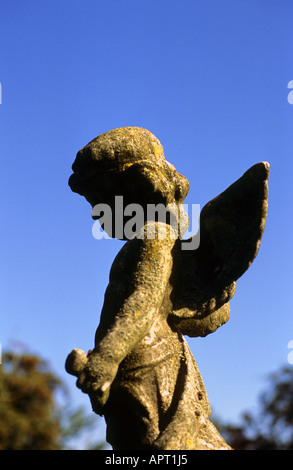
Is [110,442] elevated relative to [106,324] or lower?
lower

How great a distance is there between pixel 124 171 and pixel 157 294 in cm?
93

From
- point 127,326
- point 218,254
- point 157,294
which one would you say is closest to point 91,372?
point 127,326

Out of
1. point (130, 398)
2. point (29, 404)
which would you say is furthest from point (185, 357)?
point (29, 404)

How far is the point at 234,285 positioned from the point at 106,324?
39.2 inches

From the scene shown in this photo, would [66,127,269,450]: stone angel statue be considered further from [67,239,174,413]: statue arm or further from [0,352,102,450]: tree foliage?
[0,352,102,450]: tree foliage

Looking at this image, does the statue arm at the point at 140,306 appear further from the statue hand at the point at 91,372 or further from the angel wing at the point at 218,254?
the angel wing at the point at 218,254

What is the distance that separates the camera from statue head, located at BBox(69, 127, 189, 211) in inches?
149

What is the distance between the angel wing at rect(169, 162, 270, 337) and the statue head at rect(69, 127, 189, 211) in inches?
15.0

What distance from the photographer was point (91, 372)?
3016 mm

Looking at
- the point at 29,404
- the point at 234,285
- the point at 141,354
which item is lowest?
the point at 141,354

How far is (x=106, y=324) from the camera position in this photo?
144 inches

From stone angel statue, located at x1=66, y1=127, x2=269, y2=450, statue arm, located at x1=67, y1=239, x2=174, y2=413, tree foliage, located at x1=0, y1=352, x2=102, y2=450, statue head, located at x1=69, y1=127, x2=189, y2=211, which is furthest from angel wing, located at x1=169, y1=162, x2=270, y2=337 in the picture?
tree foliage, located at x1=0, y1=352, x2=102, y2=450
